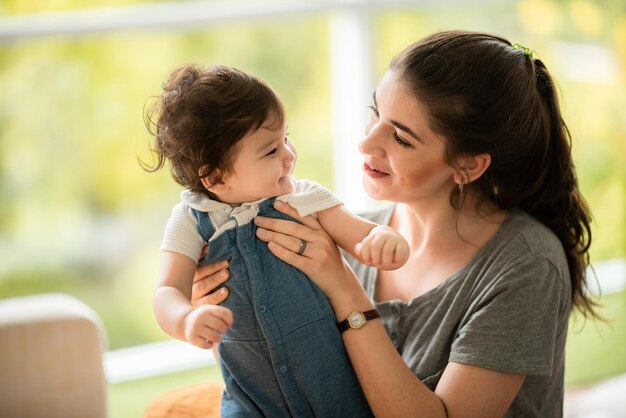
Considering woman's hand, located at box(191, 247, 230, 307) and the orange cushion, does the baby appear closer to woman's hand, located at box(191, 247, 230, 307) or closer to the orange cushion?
woman's hand, located at box(191, 247, 230, 307)

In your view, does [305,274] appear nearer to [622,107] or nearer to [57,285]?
[57,285]

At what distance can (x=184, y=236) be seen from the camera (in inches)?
66.7

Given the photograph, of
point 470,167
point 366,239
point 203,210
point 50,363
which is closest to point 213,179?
point 203,210

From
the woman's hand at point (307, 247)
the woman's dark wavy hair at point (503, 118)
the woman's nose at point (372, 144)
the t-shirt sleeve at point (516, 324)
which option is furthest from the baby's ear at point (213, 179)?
the t-shirt sleeve at point (516, 324)

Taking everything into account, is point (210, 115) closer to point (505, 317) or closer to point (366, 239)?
point (366, 239)

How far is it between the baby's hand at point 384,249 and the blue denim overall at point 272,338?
7.2 inches

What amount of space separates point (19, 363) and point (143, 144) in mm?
1886

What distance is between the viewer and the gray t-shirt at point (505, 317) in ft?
5.74

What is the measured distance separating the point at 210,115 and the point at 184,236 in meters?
0.28

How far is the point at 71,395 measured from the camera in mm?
2215

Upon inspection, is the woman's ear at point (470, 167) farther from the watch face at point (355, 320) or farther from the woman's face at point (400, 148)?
the watch face at point (355, 320)

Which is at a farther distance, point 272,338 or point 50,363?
point 50,363

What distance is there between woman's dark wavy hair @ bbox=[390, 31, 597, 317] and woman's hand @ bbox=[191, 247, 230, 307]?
61 centimetres

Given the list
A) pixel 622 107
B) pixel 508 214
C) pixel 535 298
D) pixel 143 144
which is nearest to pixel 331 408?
pixel 535 298
